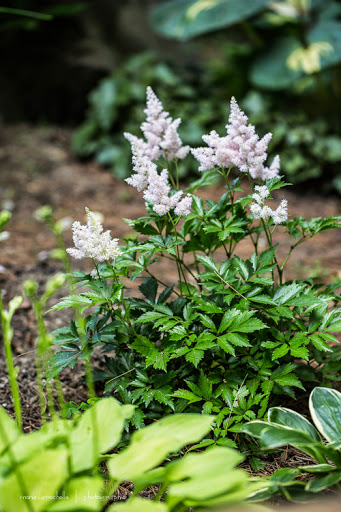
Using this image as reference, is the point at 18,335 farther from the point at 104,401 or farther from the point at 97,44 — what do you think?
the point at 97,44

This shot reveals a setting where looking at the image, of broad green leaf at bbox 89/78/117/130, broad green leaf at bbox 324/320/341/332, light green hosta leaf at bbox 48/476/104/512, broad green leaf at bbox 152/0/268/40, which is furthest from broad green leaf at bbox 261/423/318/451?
broad green leaf at bbox 89/78/117/130

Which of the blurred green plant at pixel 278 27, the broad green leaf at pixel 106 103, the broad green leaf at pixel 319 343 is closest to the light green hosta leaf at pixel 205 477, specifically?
the broad green leaf at pixel 319 343

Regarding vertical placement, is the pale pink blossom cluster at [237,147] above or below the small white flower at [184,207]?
above

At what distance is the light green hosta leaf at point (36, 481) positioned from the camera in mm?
876

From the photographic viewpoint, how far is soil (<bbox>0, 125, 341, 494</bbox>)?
1875mm

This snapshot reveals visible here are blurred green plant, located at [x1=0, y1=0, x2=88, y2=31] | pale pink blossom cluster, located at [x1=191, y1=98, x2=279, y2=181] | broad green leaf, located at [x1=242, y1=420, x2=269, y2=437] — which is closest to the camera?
broad green leaf, located at [x1=242, y1=420, x2=269, y2=437]

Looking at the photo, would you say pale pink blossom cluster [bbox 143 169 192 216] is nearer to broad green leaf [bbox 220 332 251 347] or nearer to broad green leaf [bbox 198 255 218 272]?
broad green leaf [bbox 198 255 218 272]

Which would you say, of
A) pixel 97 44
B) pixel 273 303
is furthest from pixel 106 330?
pixel 97 44

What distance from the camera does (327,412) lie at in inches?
50.4

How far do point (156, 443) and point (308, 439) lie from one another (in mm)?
426

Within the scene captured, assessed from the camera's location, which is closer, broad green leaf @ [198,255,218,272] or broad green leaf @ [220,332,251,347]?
broad green leaf @ [220,332,251,347]

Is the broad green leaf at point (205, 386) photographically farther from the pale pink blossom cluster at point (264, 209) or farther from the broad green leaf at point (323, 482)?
the pale pink blossom cluster at point (264, 209)

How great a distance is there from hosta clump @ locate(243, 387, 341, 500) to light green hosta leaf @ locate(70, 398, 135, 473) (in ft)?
1.21

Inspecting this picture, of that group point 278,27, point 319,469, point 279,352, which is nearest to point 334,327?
point 279,352
